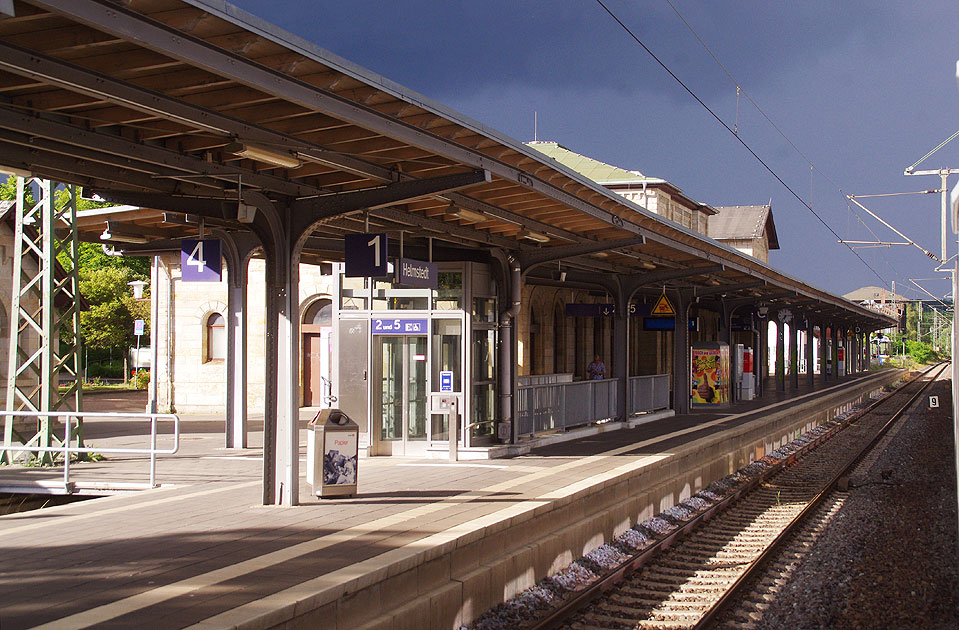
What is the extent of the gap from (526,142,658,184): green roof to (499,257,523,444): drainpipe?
79.3 ft

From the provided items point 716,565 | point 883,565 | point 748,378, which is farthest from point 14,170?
point 748,378

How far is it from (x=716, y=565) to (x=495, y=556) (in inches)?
115

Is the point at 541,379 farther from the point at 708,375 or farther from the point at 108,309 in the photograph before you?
the point at 108,309

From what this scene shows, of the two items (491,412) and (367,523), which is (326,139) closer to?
(367,523)

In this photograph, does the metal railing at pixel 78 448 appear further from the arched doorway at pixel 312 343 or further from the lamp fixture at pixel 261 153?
the arched doorway at pixel 312 343

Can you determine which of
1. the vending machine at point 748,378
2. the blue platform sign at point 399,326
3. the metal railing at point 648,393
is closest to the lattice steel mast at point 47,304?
the blue platform sign at point 399,326

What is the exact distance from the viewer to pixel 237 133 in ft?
23.0

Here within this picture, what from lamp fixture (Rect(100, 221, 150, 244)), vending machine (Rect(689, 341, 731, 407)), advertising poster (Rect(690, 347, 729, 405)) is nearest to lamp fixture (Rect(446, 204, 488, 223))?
lamp fixture (Rect(100, 221, 150, 244))

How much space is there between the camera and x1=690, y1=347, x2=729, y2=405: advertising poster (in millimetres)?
24766

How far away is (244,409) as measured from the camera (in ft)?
47.7

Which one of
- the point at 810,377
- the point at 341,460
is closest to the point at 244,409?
the point at 341,460

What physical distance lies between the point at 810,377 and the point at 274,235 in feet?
110

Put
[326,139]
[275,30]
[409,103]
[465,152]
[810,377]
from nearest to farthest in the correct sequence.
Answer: [275,30], [409,103], [326,139], [465,152], [810,377]

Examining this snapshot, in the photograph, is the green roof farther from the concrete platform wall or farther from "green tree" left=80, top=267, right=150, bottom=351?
the concrete platform wall
